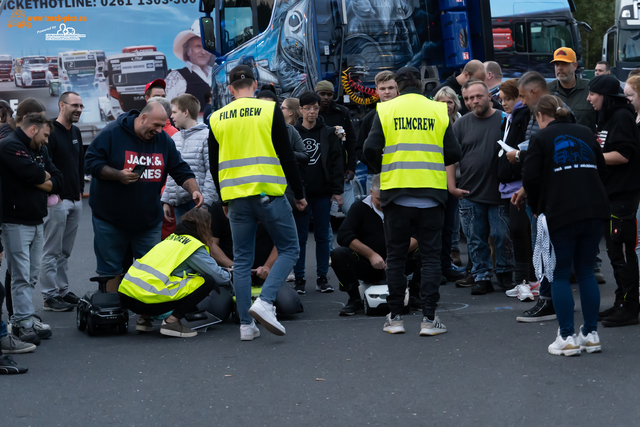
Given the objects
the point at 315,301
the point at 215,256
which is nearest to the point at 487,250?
the point at 315,301

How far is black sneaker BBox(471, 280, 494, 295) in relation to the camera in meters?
7.38

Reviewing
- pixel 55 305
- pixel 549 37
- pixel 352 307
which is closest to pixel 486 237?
pixel 352 307

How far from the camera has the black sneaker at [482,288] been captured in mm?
7383

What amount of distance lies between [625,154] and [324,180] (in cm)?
298

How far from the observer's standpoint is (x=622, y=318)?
5.94 meters

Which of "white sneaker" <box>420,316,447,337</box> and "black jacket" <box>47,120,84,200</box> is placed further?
"black jacket" <box>47,120,84,200</box>

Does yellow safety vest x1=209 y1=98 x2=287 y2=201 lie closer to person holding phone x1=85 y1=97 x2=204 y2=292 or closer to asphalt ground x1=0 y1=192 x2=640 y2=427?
person holding phone x1=85 y1=97 x2=204 y2=292

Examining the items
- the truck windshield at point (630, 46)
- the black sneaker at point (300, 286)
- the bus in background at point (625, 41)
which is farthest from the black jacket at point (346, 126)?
the truck windshield at point (630, 46)

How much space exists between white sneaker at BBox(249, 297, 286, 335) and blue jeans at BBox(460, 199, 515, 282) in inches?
97.3

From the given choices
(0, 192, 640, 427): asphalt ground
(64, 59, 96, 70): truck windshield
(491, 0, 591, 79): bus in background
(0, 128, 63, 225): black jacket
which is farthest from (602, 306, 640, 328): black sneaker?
(64, 59, 96, 70): truck windshield

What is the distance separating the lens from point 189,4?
1731cm

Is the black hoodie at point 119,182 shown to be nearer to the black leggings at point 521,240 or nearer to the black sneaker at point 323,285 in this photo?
the black sneaker at point 323,285

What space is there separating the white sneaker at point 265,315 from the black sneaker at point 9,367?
154 cm

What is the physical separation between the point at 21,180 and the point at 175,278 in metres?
1.34
